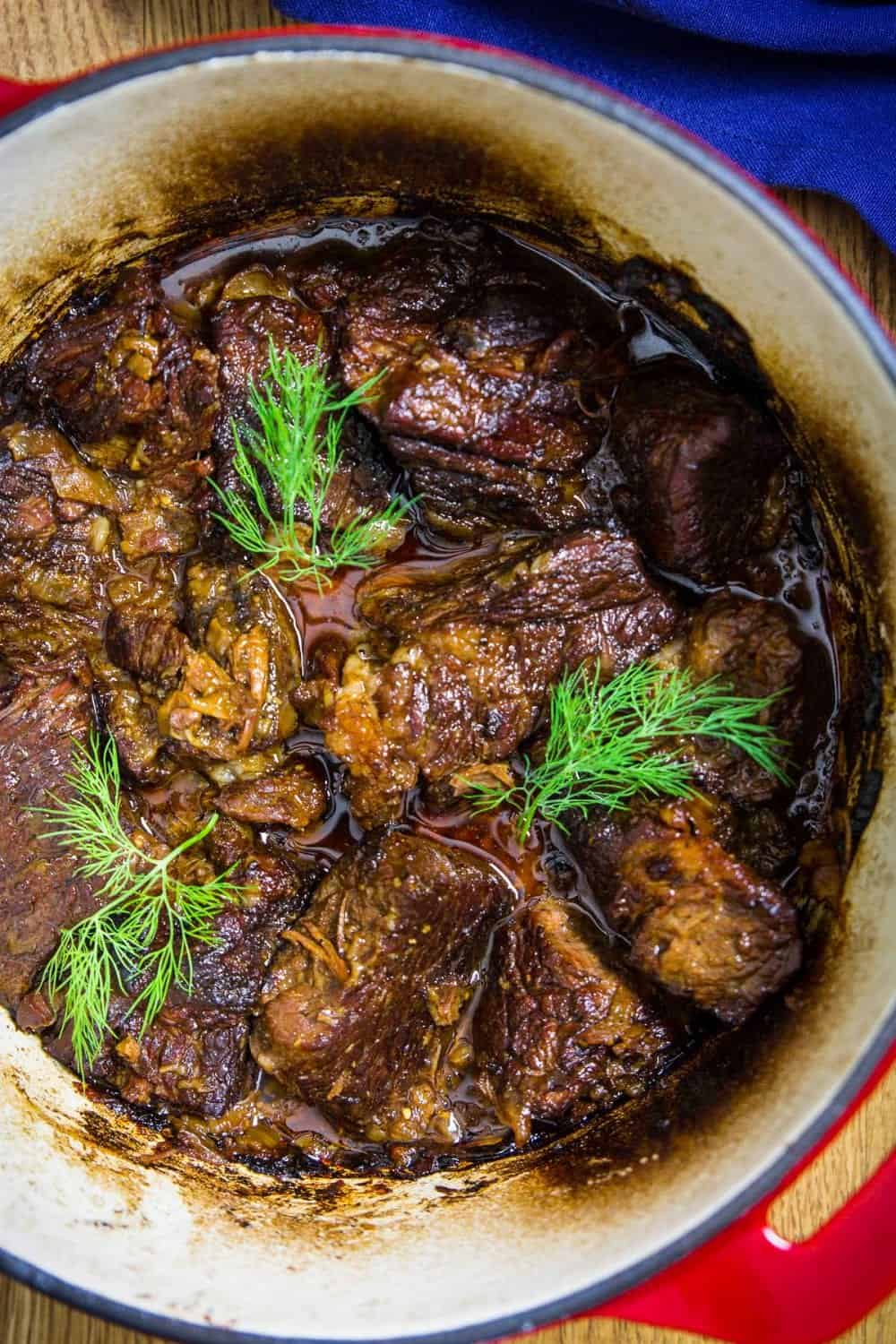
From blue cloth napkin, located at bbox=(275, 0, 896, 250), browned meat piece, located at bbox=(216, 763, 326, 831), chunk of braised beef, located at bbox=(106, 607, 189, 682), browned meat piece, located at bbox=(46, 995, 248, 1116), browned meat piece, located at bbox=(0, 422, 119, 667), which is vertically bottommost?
browned meat piece, located at bbox=(46, 995, 248, 1116)

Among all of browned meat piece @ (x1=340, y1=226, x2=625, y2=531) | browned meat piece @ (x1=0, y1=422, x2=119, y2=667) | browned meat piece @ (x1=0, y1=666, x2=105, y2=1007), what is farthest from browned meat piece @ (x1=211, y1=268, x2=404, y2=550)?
browned meat piece @ (x1=0, y1=666, x2=105, y2=1007)

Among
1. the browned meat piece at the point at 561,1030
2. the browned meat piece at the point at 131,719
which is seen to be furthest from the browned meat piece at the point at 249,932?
the browned meat piece at the point at 561,1030

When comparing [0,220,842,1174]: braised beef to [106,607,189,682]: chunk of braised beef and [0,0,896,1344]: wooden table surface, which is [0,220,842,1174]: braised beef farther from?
[0,0,896,1344]: wooden table surface

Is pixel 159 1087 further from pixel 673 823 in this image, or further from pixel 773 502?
pixel 773 502

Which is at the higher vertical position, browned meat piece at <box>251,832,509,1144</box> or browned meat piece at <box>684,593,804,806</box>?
browned meat piece at <box>684,593,804,806</box>

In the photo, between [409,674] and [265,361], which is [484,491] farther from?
[265,361]

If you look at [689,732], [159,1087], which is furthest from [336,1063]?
[689,732]

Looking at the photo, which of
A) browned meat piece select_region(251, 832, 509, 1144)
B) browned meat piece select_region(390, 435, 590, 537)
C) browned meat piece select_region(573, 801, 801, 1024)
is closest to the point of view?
browned meat piece select_region(573, 801, 801, 1024)
